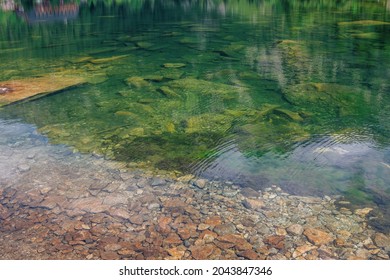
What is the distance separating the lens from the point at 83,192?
23.6ft

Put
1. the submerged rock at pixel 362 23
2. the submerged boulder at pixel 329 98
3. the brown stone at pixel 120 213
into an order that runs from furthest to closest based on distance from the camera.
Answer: the submerged rock at pixel 362 23, the submerged boulder at pixel 329 98, the brown stone at pixel 120 213

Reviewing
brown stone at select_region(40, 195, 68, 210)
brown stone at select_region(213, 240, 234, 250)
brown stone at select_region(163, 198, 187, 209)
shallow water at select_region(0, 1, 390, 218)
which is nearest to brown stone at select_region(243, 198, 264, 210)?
shallow water at select_region(0, 1, 390, 218)

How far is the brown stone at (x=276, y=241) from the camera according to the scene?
5668mm

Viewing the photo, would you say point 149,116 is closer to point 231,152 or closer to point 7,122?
point 231,152

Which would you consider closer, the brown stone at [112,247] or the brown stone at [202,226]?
the brown stone at [112,247]

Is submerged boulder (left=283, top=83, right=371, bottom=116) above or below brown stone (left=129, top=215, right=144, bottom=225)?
above

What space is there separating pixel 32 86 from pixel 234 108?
8.31m

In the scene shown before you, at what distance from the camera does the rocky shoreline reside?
18.5ft

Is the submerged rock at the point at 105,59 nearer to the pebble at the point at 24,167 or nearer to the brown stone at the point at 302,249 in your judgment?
the pebble at the point at 24,167

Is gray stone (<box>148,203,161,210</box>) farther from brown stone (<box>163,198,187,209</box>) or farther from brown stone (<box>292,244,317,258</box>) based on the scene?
brown stone (<box>292,244,317,258</box>)

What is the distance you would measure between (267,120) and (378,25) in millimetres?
23385

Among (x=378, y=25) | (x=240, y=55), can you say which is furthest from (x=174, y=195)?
(x=378, y=25)

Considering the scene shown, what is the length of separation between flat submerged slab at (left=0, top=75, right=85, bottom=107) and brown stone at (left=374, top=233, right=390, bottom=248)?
11.8 metres

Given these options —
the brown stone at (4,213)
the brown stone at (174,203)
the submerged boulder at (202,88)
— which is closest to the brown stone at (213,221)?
the brown stone at (174,203)
